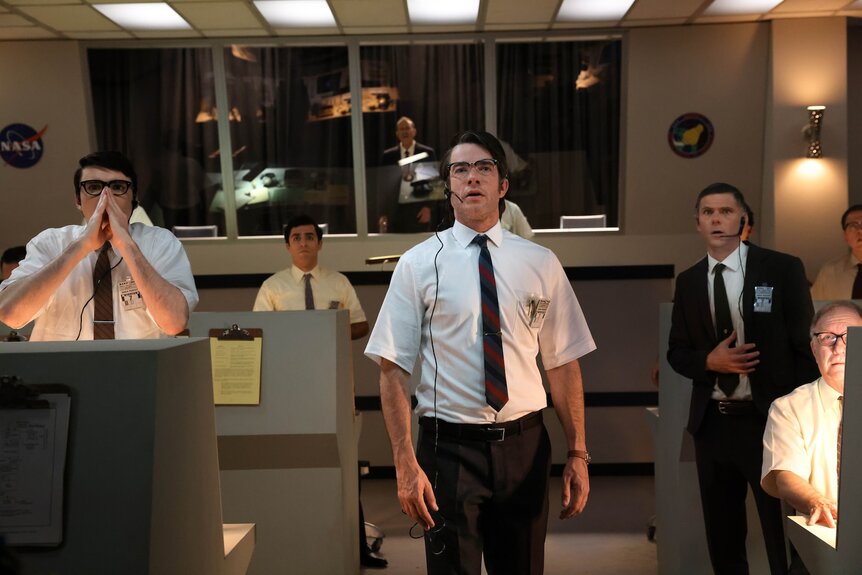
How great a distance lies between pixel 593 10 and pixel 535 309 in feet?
18.1

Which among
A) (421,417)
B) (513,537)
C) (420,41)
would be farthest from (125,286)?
(420,41)

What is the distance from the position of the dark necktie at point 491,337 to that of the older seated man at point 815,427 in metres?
0.79

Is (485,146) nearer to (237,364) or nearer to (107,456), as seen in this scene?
(107,456)

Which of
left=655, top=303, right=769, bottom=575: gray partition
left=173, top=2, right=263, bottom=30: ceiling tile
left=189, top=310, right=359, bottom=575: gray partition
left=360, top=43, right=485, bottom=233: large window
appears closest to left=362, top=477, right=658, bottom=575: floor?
left=655, top=303, right=769, bottom=575: gray partition

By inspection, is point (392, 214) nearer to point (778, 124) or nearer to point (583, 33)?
point (583, 33)

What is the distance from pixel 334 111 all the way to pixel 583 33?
2384 millimetres

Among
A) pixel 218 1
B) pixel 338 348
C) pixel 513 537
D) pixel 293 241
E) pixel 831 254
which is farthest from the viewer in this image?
pixel 831 254

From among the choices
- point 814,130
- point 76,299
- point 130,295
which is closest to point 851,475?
point 130,295

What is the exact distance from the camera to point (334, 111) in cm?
848

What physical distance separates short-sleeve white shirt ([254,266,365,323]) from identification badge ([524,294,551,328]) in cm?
296

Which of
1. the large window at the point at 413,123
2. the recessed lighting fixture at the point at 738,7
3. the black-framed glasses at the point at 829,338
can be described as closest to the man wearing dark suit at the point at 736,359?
the black-framed glasses at the point at 829,338

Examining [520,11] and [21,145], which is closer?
[520,11]

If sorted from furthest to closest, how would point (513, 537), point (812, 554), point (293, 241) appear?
point (293, 241), point (513, 537), point (812, 554)

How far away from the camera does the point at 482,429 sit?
2.17 meters
